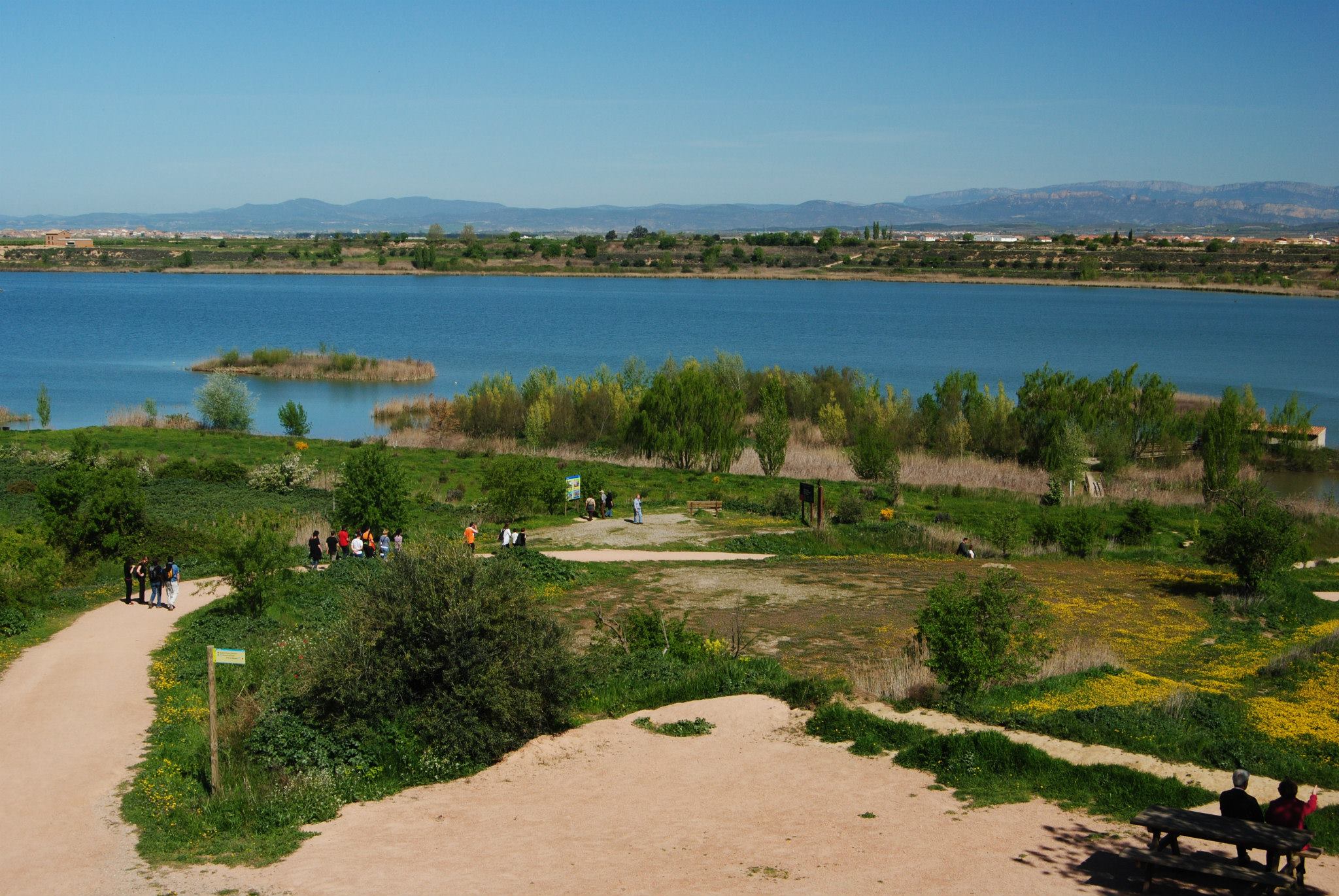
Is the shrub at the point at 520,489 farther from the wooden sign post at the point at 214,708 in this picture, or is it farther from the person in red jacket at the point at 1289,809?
the person in red jacket at the point at 1289,809

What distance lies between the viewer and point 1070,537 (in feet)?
98.4

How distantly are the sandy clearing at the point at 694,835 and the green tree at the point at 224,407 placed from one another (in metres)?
38.5

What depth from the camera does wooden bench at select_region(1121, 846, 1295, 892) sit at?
33.4ft

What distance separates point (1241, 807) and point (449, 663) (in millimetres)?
9546

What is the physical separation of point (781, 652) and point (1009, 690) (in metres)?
4.54

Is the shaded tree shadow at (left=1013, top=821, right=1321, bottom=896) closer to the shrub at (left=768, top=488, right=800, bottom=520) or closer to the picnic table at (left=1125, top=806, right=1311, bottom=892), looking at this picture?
the picnic table at (left=1125, top=806, right=1311, bottom=892)

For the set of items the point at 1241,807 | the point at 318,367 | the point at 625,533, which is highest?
the point at 1241,807

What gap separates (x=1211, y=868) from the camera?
1030 centimetres

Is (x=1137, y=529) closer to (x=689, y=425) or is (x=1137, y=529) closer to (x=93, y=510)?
(x=689, y=425)

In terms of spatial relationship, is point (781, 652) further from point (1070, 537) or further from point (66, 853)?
point (1070, 537)

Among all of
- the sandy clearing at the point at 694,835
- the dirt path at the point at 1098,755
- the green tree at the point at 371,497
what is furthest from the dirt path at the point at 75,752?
the dirt path at the point at 1098,755

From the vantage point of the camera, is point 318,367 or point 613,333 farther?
point 613,333

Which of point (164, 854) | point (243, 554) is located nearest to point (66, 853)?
point (164, 854)

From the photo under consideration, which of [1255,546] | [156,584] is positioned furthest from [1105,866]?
[156,584]
